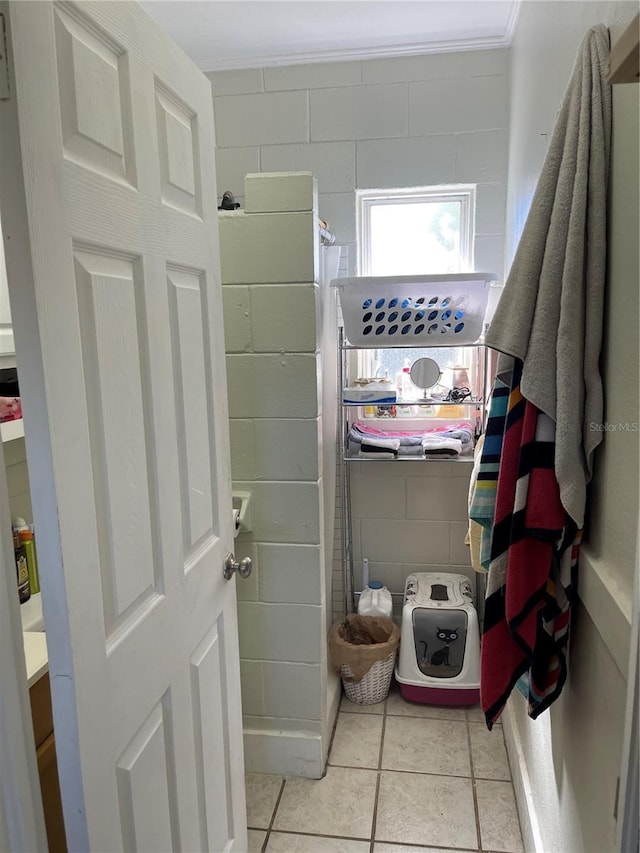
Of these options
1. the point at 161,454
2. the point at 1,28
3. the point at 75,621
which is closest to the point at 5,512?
the point at 75,621

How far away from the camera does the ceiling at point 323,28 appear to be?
210 cm

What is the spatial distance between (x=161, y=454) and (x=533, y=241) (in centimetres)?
82

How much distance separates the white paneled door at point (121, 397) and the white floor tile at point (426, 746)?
93 centimetres

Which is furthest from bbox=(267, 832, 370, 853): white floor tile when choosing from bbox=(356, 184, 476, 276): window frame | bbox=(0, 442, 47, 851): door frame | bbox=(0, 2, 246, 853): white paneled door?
bbox=(356, 184, 476, 276): window frame

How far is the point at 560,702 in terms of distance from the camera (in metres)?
1.40

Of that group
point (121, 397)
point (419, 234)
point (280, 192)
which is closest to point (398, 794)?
point (121, 397)

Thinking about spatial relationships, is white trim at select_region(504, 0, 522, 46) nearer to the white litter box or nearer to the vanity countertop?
the white litter box

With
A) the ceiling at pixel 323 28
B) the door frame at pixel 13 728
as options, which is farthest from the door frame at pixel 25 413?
the ceiling at pixel 323 28

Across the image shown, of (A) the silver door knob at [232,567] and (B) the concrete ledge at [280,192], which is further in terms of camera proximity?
(B) the concrete ledge at [280,192]

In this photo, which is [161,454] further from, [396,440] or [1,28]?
[396,440]

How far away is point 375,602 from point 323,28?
224 centimetres

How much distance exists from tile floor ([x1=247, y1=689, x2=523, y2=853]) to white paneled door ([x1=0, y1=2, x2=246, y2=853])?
0.57 m

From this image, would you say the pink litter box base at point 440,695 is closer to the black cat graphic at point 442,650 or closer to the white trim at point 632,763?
the black cat graphic at point 442,650

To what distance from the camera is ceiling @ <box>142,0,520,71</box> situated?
2.10m
